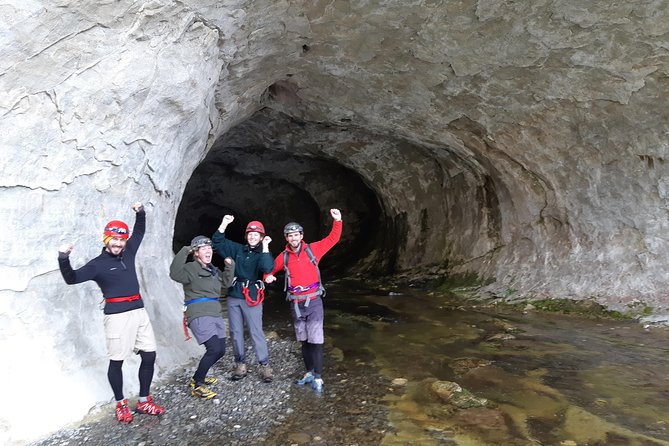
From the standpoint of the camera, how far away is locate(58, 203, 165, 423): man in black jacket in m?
3.84

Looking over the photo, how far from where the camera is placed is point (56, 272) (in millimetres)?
4242

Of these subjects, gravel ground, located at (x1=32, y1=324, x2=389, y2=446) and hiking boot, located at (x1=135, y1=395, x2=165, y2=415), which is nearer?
gravel ground, located at (x1=32, y1=324, x2=389, y2=446)

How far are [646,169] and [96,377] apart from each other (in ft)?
25.3

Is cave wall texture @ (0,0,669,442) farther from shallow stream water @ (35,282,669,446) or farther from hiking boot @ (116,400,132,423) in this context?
shallow stream water @ (35,282,669,446)

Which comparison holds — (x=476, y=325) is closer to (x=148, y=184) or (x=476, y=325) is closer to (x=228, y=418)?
(x=228, y=418)

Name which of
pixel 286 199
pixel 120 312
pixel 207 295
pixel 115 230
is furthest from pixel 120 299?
pixel 286 199

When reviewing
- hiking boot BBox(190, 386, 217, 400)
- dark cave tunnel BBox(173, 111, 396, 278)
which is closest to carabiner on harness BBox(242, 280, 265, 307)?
hiking boot BBox(190, 386, 217, 400)

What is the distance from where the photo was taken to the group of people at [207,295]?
387cm

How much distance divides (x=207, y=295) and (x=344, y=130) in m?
7.52

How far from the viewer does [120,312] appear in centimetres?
Answer: 386

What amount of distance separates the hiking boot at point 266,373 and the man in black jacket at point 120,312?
1.16 m

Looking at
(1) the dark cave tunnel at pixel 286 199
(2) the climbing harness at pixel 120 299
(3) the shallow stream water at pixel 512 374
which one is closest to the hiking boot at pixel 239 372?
(3) the shallow stream water at pixel 512 374

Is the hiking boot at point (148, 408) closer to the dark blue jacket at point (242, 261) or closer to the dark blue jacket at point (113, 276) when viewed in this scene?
the dark blue jacket at point (113, 276)

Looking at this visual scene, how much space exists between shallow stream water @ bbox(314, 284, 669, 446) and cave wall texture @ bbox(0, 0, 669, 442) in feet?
5.29
